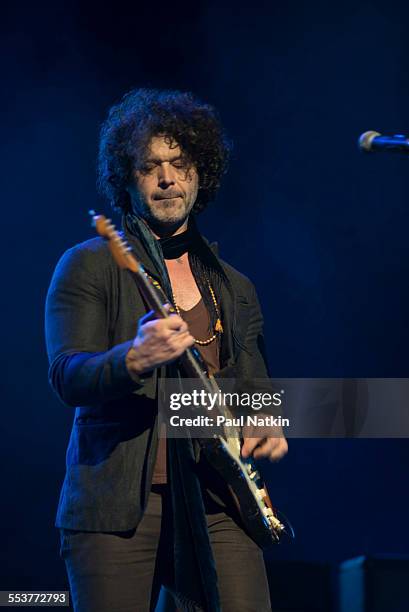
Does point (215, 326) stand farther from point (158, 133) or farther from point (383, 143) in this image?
point (383, 143)

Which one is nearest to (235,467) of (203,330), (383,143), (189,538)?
(189,538)

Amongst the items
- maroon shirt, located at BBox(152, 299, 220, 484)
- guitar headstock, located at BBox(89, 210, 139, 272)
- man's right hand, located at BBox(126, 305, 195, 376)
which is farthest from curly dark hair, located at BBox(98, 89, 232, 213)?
man's right hand, located at BBox(126, 305, 195, 376)

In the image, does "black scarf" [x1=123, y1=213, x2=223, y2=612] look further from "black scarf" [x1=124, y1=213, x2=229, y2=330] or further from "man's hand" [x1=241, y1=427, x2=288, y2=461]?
"black scarf" [x1=124, y1=213, x2=229, y2=330]

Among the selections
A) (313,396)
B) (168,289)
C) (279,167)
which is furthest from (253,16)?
(168,289)

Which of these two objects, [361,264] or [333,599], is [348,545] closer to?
[333,599]

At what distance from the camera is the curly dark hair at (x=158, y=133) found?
2670 mm

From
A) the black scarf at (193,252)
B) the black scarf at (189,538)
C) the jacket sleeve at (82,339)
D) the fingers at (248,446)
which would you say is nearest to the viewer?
the jacket sleeve at (82,339)

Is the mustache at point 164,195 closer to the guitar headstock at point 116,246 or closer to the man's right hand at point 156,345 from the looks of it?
the guitar headstock at point 116,246

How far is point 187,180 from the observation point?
2600mm

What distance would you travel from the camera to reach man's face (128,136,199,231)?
2.54 m

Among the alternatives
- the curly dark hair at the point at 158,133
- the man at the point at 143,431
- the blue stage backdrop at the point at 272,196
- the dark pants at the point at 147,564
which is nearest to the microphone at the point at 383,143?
the man at the point at 143,431

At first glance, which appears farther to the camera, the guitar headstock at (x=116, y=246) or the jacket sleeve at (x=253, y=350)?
the jacket sleeve at (x=253, y=350)

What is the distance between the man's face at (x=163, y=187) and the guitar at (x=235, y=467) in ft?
0.95

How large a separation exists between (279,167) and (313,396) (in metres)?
1.11
